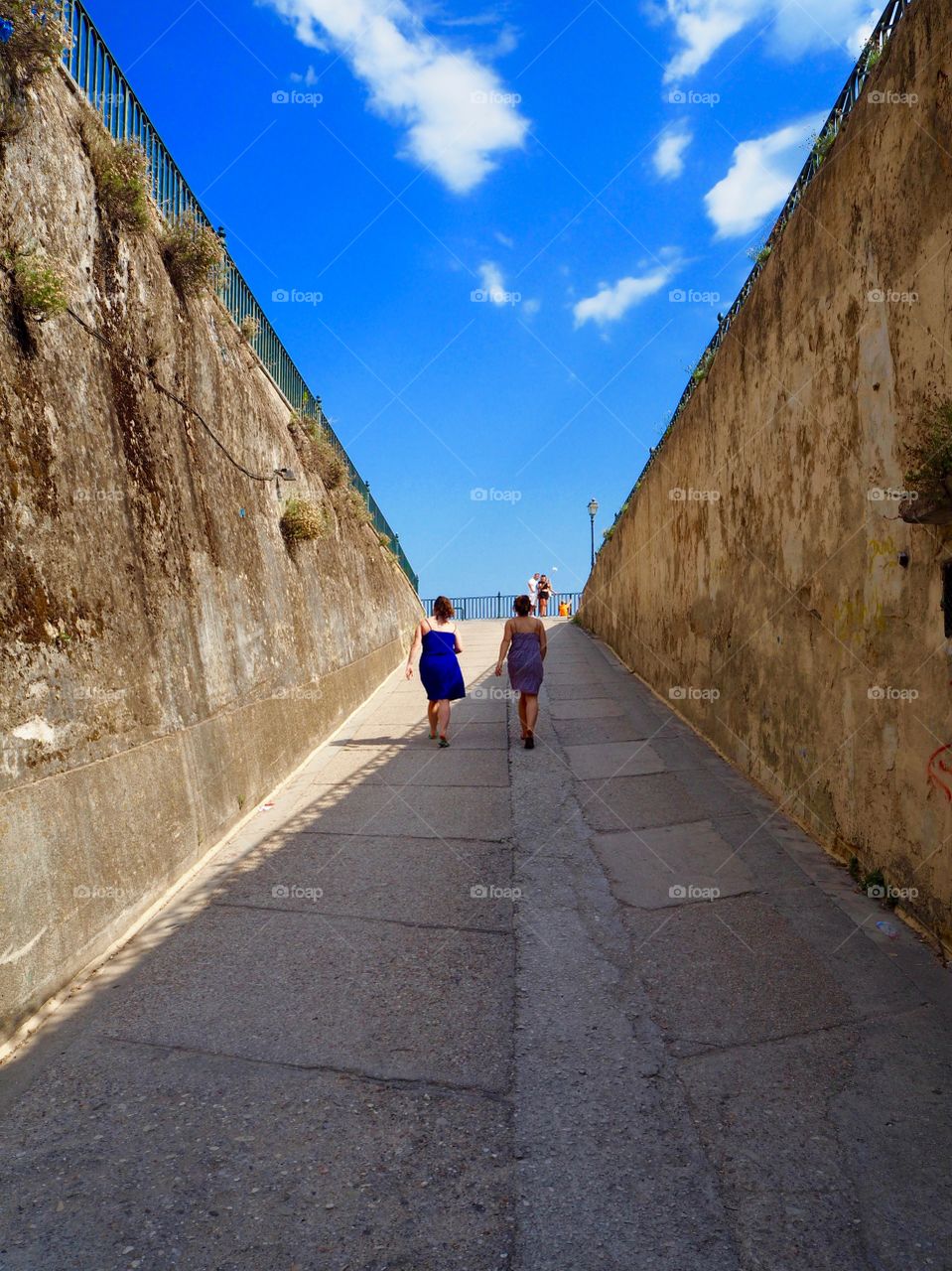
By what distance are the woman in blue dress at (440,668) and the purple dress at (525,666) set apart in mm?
608

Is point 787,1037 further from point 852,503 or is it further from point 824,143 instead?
point 824,143

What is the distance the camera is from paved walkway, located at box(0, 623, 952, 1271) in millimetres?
2340

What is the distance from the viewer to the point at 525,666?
8953 millimetres

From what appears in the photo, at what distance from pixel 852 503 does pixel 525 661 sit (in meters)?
4.40

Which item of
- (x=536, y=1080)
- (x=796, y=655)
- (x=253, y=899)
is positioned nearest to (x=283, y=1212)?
(x=536, y=1080)

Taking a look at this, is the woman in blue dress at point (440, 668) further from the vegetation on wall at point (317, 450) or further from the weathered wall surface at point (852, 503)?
the vegetation on wall at point (317, 450)

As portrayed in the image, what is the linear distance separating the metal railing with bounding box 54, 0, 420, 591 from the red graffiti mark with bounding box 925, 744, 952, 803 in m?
5.90

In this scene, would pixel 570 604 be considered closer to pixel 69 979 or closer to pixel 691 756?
pixel 691 756

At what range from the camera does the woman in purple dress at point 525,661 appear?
893 centimetres

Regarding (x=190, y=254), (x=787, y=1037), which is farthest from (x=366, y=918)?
(x=190, y=254)

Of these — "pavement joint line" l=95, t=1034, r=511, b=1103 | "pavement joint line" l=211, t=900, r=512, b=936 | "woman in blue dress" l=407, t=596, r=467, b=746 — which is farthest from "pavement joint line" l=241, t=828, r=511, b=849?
"woman in blue dress" l=407, t=596, r=467, b=746

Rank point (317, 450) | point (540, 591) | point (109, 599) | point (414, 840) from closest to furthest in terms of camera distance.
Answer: point (109, 599) < point (414, 840) < point (317, 450) < point (540, 591)

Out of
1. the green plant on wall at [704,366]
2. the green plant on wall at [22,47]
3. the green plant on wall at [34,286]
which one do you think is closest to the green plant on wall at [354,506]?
the green plant on wall at [704,366]

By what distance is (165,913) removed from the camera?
4.81 meters
